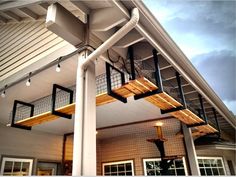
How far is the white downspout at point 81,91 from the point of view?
162cm

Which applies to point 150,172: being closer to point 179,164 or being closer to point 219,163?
point 179,164

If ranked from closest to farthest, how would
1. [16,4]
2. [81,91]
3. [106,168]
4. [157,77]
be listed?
1. [81,91]
2. [16,4]
3. [157,77]
4. [106,168]

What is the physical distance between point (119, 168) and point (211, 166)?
A: 9.38 ft

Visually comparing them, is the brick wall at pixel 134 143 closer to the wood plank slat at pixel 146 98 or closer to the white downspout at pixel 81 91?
the wood plank slat at pixel 146 98

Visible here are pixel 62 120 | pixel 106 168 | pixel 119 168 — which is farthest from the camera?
pixel 106 168

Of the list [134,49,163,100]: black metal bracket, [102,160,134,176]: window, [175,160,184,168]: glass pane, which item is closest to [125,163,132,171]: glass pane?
[102,160,134,176]: window

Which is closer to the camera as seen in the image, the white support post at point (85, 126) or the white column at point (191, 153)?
the white support post at point (85, 126)

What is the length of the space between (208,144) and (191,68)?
3231 millimetres

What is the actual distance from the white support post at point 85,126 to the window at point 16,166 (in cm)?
437

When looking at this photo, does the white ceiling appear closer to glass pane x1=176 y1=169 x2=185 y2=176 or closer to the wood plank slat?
the wood plank slat

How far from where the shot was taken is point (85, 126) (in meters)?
1.74

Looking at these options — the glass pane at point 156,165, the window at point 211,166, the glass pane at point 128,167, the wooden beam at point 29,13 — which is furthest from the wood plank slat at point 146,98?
the glass pane at point 128,167

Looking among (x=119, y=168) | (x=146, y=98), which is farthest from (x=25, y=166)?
(x=146, y=98)

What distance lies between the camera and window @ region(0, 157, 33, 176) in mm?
5070
